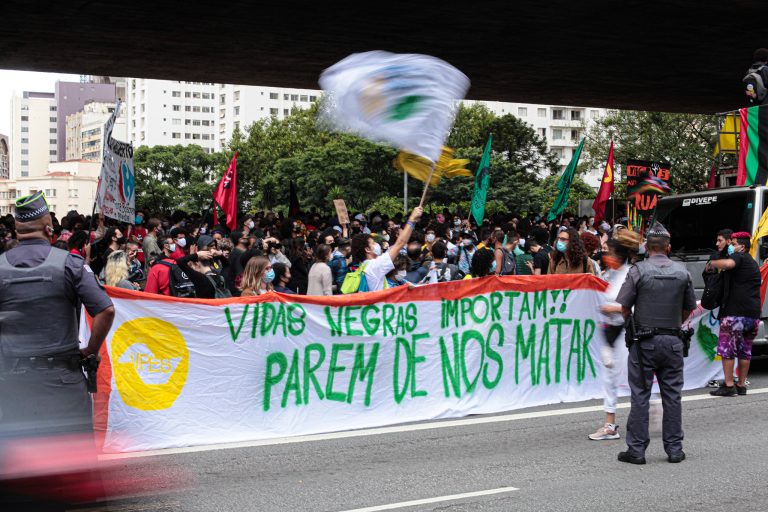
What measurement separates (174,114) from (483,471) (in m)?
168

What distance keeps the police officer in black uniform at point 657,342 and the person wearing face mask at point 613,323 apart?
0.66m

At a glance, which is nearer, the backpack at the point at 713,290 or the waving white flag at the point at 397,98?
the waving white flag at the point at 397,98

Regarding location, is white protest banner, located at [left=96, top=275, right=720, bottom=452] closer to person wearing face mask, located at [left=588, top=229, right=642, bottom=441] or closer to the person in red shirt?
the person in red shirt

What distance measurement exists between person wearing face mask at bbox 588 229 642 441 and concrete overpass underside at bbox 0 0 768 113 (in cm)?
1102

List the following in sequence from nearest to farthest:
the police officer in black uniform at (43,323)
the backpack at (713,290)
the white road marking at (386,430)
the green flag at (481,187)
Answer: the police officer in black uniform at (43,323), the white road marking at (386,430), the backpack at (713,290), the green flag at (481,187)

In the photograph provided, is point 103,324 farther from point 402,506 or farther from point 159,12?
point 159,12

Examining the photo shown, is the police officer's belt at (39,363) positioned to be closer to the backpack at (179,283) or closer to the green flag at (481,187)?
the backpack at (179,283)

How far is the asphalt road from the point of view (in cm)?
621

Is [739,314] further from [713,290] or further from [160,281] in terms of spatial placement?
[160,281]

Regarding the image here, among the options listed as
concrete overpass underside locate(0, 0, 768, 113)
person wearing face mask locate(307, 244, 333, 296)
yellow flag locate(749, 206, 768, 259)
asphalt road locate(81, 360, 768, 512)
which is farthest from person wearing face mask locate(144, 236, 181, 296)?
concrete overpass underside locate(0, 0, 768, 113)

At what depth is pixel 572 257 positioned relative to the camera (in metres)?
10.4

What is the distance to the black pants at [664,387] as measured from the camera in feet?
24.2

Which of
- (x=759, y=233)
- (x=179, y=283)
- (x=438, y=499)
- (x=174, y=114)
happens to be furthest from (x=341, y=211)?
(x=174, y=114)

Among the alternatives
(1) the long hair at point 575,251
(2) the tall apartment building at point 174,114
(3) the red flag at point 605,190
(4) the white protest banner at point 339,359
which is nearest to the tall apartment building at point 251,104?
(2) the tall apartment building at point 174,114
